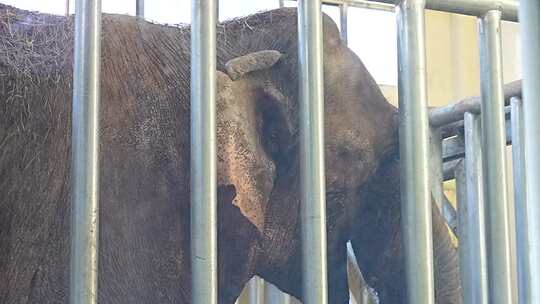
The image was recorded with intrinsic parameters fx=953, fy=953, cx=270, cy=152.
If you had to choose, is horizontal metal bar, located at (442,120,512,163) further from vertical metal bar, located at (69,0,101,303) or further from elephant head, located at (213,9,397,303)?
vertical metal bar, located at (69,0,101,303)

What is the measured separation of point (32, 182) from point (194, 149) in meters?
0.37

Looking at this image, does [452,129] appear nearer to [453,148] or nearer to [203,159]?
[453,148]

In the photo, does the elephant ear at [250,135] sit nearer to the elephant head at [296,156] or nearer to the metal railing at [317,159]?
the elephant head at [296,156]

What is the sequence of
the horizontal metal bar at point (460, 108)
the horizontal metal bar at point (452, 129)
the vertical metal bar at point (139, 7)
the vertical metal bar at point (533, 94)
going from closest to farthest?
the vertical metal bar at point (533, 94) → the horizontal metal bar at point (460, 108) → the horizontal metal bar at point (452, 129) → the vertical metal bar at point (139, 7)

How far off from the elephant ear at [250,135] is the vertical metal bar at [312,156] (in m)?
0.35

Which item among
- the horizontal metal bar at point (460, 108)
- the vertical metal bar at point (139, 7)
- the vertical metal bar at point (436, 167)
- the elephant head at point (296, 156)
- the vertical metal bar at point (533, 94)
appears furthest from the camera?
the vertical metal bar at point (139, 7)

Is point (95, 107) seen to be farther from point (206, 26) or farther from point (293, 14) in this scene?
point (293, 14)

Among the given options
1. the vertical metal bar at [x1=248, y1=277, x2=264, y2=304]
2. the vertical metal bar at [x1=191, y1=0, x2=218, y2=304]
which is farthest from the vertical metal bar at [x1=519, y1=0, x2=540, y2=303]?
the vertical metal bar at [x1=248, y1=277, x2=264, y2=304]

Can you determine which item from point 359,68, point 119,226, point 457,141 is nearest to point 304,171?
point 119,226

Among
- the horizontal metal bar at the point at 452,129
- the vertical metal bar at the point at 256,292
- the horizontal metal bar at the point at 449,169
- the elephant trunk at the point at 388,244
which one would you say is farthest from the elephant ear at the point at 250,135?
the vertical metal bar at the point at 256,292

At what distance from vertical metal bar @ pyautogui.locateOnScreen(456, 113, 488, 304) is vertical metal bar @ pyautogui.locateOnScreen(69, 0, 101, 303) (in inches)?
24.7

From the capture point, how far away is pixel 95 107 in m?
1.11

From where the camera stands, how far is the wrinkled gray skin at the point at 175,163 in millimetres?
1410

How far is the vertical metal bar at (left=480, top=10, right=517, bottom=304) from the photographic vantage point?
1.38 meters
